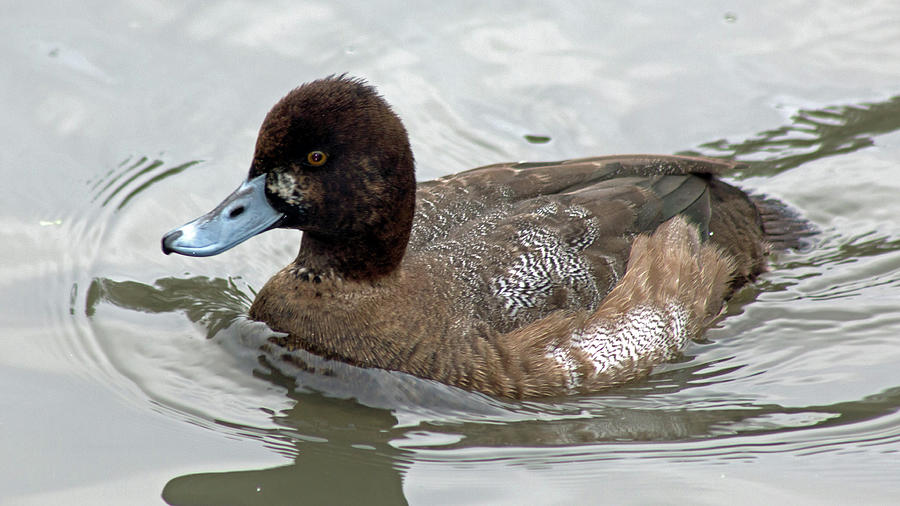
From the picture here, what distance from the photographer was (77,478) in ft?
17.6

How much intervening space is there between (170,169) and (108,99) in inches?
33.9

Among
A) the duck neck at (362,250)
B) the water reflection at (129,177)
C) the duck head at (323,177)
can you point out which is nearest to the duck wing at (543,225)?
the duck neck at (362,250)

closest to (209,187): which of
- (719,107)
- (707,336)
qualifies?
(707,336)

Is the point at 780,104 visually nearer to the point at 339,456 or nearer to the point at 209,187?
the point at 209,187

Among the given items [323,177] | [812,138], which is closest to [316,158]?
[323,177]

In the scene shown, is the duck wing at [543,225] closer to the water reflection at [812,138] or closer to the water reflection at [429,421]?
the water reflection at [429,421]

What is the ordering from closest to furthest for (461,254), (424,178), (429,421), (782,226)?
1. (429,421)
2. (461,254)
3. (782,226)
4. (424,178)

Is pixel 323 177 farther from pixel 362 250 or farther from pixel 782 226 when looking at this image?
pixel 782 226

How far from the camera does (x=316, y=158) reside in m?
5.82

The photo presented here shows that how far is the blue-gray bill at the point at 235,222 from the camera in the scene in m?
5.86

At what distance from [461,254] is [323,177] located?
3.08 ft

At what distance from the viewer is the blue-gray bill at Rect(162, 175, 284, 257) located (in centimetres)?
586

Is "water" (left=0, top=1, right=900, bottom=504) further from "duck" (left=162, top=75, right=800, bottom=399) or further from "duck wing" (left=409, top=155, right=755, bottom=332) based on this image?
"duck wing" (left=409, top=155, right=755, bottom=332)

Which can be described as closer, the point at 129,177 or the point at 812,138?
the point at 129,177
